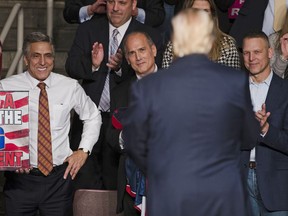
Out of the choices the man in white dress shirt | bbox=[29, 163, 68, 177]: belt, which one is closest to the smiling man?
the man in white dress shirt

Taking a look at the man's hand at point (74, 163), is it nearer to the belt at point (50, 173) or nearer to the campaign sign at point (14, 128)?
the belt at point (50, 173)

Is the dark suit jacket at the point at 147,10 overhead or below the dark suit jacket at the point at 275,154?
overhead

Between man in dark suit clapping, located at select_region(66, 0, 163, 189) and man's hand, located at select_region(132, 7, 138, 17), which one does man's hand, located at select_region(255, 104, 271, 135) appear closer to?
man in dark suit clapping, located at select_region(66, 0, 163, 189)

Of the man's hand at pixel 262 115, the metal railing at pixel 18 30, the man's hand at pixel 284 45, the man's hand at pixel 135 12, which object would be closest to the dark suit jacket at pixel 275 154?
the man's hand at pixel 262 115

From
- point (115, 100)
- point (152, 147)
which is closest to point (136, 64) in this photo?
point (115, 100)

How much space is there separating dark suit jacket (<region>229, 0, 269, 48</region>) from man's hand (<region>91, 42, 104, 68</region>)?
1.14 metres

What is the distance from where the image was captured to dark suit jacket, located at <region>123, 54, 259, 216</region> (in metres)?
4.20

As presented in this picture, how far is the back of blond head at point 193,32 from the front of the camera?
420 centimetres

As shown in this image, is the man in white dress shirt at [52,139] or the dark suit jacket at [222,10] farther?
the dark suit jacket at [222,10]

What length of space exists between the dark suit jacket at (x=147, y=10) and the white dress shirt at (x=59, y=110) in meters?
1.30

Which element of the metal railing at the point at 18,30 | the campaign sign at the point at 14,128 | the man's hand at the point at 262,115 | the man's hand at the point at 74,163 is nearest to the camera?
the man's hand at the point at 262,115

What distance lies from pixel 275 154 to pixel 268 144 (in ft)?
0.52

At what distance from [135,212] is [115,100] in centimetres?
81

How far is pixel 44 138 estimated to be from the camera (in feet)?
19.2
